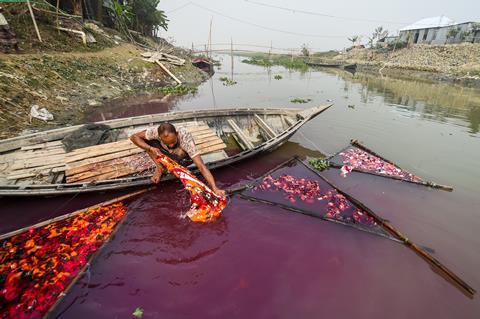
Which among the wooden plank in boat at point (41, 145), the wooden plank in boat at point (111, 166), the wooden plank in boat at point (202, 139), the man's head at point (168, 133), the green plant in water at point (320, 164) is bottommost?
the green plant in water at point (320, 164)

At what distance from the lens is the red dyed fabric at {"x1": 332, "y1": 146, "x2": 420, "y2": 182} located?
7.20m

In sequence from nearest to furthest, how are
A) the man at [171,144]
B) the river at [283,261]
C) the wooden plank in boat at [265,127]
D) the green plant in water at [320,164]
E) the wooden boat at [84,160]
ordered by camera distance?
the river at [283,261] → the man at [171,144] → the wooden boat at [84,160] → the green plant in water at [320,164] → the wooden plank in boat at [265,127]

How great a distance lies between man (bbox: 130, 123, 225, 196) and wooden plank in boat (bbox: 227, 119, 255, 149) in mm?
3132

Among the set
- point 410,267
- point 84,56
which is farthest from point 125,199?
point 84,56

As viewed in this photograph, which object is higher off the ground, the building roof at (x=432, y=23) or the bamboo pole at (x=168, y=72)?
the building roof at (x=432, y=23)

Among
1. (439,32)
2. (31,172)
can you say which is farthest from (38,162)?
(439,32)

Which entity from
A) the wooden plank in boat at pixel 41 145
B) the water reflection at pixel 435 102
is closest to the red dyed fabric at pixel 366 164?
the wooden plank in boat at pixel 41 145

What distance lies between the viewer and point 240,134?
820 cm

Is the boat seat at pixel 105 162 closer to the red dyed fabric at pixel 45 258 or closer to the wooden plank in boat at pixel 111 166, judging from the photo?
the wooden plank in boat at pixel 111 166

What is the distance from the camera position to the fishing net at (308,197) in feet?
16.8

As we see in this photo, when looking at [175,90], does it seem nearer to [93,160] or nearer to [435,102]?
[93,160]

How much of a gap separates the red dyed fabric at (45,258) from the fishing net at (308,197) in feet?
9.97

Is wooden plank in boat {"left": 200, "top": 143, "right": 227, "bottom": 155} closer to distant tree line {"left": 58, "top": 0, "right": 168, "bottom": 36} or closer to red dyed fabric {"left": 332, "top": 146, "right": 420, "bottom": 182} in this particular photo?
red dyed fabric {"left": 332, "top": 146, "right": 420, "bottom": 182}

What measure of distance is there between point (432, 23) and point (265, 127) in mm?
64469
